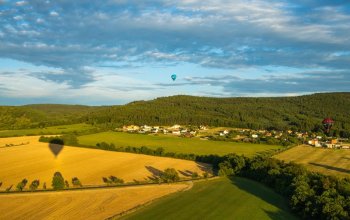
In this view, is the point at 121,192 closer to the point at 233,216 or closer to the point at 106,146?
the point at 233,216

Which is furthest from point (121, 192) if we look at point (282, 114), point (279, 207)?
point (282, 114)

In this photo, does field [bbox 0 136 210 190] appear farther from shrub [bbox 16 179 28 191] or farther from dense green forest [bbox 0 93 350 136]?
dense green forest [bbox 0 93 350 136]

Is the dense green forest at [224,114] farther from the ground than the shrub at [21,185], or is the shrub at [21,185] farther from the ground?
the dense green forest at [224,114]

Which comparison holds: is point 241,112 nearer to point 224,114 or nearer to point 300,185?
point 224,114

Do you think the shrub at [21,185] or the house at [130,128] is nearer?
the shrub at [21,185]

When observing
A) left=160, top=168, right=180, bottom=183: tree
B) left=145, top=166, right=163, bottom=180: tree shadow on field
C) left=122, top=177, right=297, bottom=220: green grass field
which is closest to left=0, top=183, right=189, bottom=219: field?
left=122, top=177, right=297, bottom=220: green grass field

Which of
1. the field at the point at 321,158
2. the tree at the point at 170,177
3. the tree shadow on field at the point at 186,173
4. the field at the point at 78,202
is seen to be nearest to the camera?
the field at the point at 78,202

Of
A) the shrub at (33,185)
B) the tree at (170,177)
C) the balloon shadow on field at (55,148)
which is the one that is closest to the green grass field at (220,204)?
the tree at (170,177)

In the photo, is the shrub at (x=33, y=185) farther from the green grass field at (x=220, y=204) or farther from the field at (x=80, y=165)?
the green grass field at (x=220, y=204)
